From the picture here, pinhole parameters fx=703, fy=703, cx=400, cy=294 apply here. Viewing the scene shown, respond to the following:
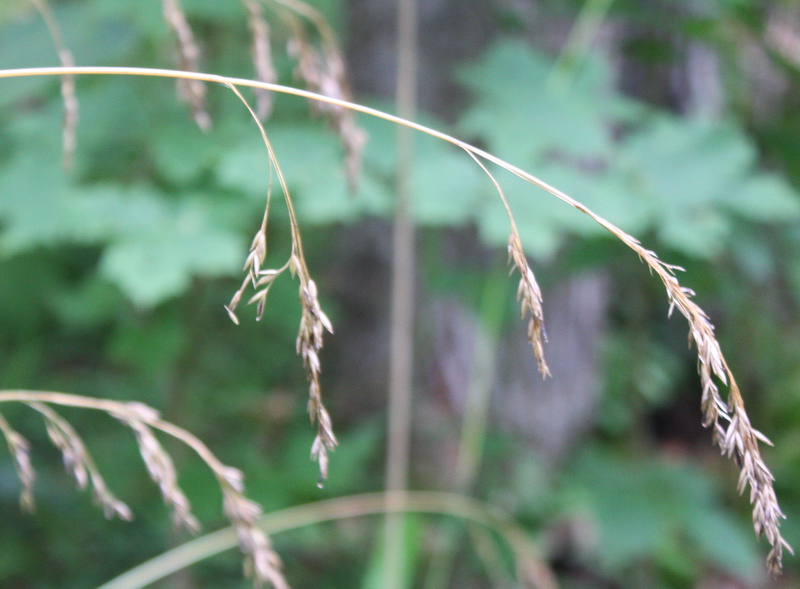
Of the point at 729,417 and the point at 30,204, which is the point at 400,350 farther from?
the point at 729,417

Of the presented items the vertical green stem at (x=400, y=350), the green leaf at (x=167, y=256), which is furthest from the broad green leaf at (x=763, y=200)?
the green leaf at (x=167, y=256)

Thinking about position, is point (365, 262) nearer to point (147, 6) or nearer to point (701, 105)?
point (147, 6)

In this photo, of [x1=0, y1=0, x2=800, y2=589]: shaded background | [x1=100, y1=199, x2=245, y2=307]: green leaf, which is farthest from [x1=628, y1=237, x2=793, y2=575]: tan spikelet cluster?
[x1=100, y1=199, x2=245, y2=307]: green leaf

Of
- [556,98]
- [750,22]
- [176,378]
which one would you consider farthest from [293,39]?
[750,22]

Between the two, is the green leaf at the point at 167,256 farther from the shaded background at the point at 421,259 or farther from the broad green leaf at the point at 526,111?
the broad green leaf at the point at 526,111

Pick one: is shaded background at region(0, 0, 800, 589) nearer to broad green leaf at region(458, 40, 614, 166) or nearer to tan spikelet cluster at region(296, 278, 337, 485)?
broad green leaf at region(458, 40, 614, 166)

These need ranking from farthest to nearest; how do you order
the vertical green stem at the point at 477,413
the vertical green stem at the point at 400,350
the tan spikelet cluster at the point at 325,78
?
the vertical green stem at the point at 477,413, the vertical green stem at the point at 400,350, the tan spikelet cluster at the point at 325,78

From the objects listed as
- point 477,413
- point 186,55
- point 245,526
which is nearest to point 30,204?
point 186,55

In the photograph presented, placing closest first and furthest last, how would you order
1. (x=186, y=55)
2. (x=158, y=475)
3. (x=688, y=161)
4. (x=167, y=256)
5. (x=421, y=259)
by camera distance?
(x=158, y=475) < (x=186, y=55) < (x=167, y=256) < (x=688, y=161) < (x=421, y=259)
